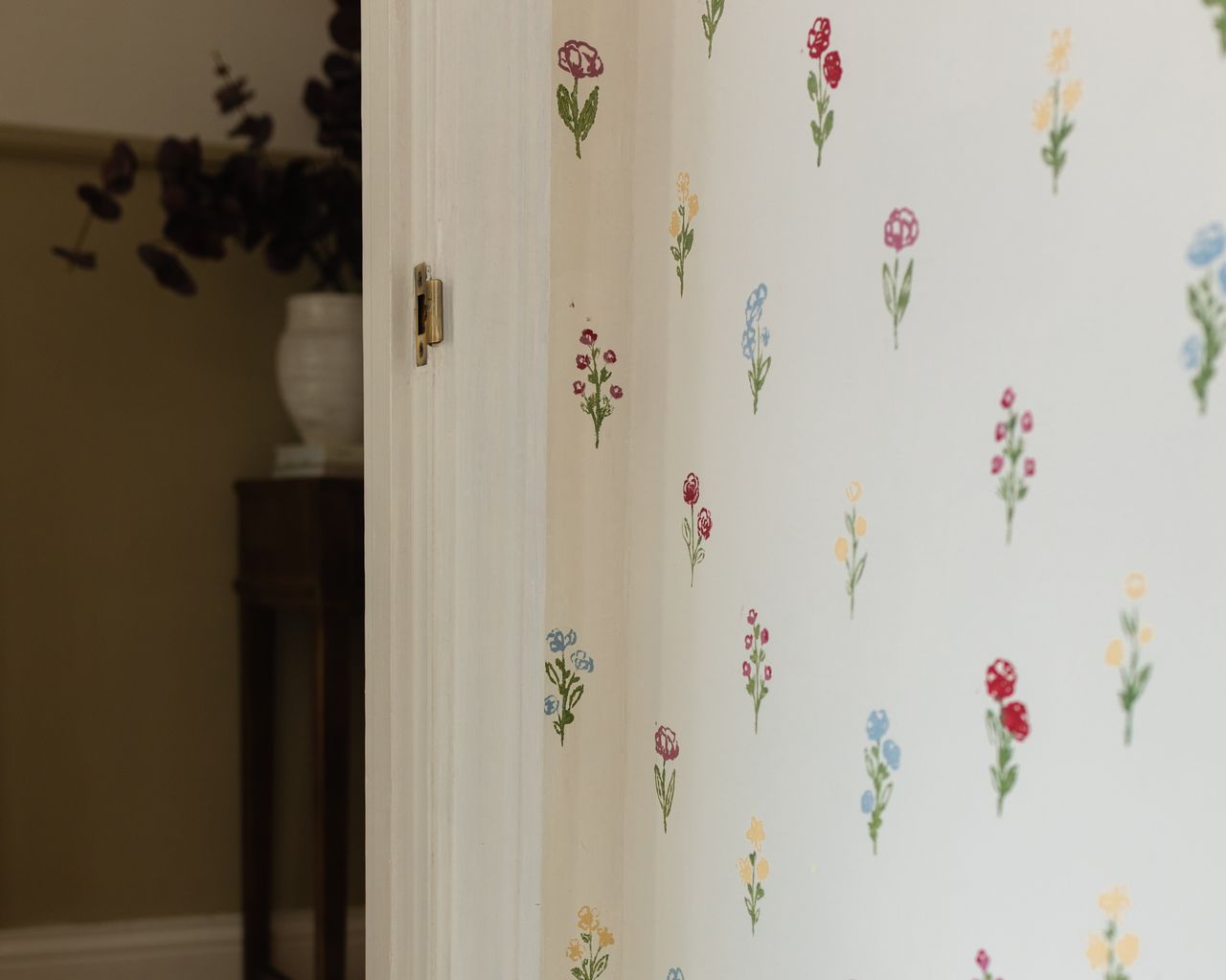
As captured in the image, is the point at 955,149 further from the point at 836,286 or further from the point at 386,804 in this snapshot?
the point at 386,804

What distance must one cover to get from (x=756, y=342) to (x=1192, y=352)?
12.2 inches

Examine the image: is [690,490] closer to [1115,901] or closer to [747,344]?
[747,344]

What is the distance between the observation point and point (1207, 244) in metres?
0.40

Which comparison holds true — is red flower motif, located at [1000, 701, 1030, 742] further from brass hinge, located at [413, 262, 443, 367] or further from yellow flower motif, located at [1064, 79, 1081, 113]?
brass hinge, located at [413, 262, 443, 367]

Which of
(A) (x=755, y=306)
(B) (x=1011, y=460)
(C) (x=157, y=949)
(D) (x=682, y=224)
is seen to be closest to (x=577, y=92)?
(D) (x=682, y=224)

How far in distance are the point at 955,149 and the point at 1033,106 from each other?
0.16 feet

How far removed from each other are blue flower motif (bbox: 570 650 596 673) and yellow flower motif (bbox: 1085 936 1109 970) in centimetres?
44

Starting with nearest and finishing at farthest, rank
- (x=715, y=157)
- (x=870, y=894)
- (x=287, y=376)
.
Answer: (x=870, y=894) → (x=715, y=157) → (x=287, y=376)

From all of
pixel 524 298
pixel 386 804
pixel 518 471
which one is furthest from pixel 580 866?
pixel 524 298

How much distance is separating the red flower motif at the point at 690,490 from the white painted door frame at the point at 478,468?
10 cm

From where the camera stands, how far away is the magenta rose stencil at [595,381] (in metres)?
0.83

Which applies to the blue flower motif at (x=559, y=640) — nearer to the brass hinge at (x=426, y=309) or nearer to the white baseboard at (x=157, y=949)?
the brass hinge at (x=426, y=309)

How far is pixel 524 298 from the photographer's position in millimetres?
792

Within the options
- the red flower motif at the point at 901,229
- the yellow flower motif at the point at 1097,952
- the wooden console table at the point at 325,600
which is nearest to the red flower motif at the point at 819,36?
the red flower motif at the point at 901,229
